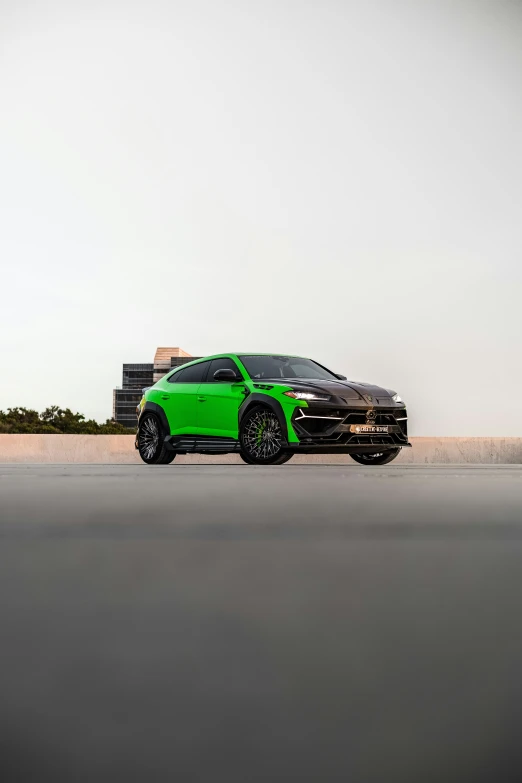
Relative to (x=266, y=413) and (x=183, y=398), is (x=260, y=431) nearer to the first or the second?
(x=266, y=413)

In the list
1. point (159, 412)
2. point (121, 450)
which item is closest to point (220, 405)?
point (159, 412)

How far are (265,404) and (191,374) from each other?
2.31 m

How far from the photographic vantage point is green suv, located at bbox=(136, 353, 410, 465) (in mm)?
13406

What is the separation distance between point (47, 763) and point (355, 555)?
2.80 meters

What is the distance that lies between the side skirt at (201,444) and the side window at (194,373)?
90cm

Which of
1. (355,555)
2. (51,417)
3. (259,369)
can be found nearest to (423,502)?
(355,555)

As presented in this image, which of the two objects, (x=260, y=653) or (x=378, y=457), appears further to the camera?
(x=378, y=457)

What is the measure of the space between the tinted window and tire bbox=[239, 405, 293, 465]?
1.61m

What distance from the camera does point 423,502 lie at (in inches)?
302

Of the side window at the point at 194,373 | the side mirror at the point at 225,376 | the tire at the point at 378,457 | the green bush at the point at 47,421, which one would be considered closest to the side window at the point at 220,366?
the side window at the point at 194,373

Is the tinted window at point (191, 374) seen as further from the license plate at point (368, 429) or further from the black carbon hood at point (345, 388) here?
the license plate at point (368, 429)

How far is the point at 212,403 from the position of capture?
14648mm

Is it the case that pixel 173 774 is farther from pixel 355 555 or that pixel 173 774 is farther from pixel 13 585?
pixel 355 555

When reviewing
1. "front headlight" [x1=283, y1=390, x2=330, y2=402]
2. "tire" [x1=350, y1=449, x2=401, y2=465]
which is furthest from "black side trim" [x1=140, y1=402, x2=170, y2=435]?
"tire" [x1=350, y1=449, x2=401, y2=465]
